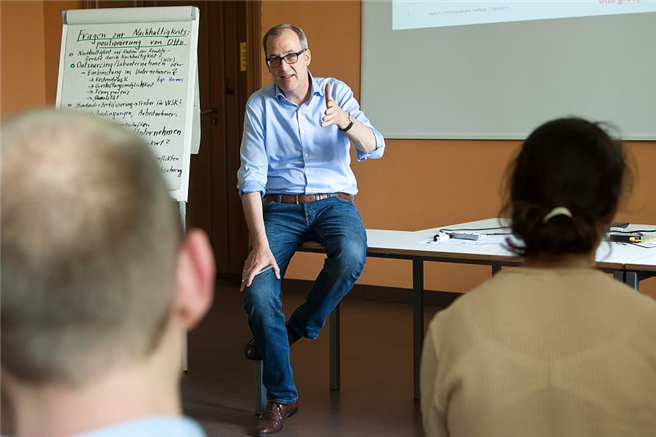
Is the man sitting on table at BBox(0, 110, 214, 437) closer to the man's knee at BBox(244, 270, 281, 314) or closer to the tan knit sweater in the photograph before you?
the tan knit sweater

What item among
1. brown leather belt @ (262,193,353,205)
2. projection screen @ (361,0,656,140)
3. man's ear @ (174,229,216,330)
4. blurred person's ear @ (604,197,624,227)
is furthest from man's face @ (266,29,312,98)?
man's ear @ (174,229,216,330)

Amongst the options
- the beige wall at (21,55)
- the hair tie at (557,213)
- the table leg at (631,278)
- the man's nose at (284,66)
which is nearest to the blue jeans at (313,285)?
the man's nose at (284,66)

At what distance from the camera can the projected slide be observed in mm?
4156

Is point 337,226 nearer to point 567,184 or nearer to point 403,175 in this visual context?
point 567,184

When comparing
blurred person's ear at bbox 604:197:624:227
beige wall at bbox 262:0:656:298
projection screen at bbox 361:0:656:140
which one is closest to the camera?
blurred person's ear at bbox 604:197:624:227

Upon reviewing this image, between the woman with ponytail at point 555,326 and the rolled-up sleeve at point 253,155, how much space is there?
68.1 inches

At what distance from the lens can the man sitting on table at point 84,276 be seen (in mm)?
448

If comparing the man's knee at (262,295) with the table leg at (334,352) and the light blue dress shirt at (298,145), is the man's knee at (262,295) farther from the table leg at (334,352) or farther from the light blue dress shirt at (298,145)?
the table leg at (334,352)

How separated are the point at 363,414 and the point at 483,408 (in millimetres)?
1810

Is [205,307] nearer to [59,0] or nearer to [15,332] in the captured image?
[15,332]

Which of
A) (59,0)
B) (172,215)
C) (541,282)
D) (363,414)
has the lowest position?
(363,414)

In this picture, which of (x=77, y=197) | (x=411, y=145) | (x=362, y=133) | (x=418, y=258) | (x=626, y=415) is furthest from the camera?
(x=411, y=145)

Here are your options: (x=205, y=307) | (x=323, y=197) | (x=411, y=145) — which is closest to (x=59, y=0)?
(x=411, y=145)

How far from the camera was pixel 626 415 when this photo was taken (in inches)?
46.3
